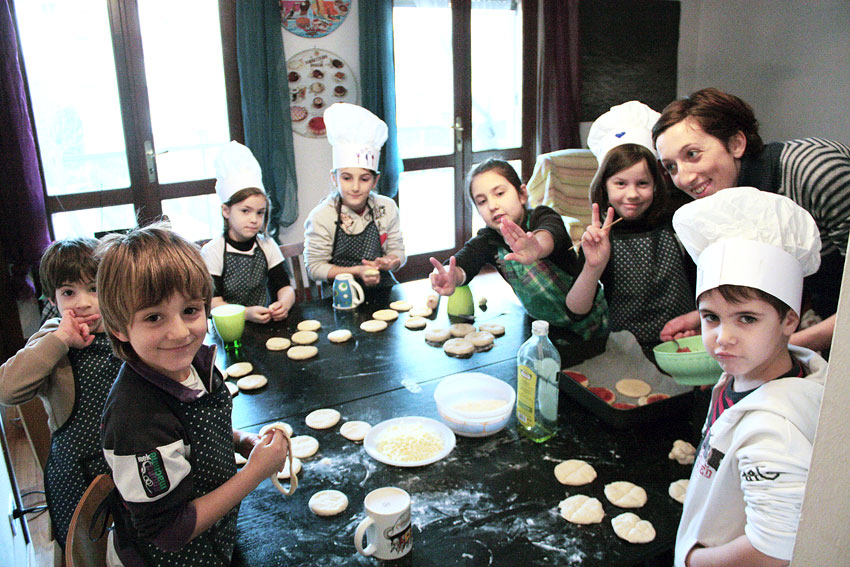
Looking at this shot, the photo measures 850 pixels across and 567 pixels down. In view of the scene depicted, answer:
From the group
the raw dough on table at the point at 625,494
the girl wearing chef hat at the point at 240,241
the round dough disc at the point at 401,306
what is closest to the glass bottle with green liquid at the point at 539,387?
the raw dough on table at the point at 625,494

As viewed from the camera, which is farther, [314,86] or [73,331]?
[314,86]

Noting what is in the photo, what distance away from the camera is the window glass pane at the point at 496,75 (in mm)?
5027

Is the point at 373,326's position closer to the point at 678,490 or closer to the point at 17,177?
the point at 678,490

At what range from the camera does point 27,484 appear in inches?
104

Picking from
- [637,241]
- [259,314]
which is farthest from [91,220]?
A: [637,241]

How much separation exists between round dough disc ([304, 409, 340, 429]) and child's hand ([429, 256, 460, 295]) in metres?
0.73

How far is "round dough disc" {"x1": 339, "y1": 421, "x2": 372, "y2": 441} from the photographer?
1.39m

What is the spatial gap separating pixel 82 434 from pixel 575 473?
1.14 meters

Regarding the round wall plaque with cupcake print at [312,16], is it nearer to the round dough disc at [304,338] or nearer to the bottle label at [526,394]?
the round dough disc at [304,338]

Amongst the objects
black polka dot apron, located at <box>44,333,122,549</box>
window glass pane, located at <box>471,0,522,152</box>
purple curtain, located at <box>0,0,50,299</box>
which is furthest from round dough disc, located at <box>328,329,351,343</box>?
window glass pane, located at <box>471,0,522,152</box>

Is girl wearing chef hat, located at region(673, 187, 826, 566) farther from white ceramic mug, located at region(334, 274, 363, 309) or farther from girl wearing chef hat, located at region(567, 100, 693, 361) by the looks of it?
white ceramic mug, located at region(334, 274, 363, 309)

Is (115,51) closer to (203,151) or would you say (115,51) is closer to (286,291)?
(203,151)

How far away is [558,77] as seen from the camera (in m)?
5.15

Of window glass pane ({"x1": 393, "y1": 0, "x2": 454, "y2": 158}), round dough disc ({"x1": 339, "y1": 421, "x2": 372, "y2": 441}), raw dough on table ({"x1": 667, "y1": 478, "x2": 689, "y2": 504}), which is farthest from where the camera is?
window glass pane ({"x1": 393, "y1": 0, "x2": 454, "y2": 158})
